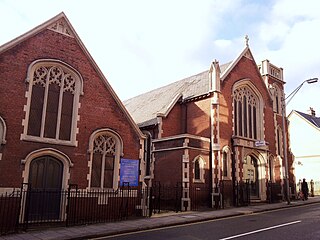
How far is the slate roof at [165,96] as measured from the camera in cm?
2542

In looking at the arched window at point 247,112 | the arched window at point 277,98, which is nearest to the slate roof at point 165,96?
the arched window at point 247,112

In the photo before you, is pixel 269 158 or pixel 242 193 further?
pixel 269 158

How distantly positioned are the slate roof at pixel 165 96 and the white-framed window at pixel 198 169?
5.26 m

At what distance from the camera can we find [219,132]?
72.8 feet

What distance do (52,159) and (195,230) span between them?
7305 millimetres

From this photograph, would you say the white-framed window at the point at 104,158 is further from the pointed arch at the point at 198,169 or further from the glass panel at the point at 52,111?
the pointed arch at the point at 198,169

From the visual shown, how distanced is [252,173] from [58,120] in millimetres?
16676

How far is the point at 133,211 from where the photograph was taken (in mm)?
16188

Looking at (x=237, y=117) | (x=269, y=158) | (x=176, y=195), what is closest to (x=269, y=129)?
(x=269, y=158)

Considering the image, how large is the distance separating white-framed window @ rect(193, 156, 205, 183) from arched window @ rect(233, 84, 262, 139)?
460 cm

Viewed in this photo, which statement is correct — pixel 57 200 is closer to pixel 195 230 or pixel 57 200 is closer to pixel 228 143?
pixel 195 230

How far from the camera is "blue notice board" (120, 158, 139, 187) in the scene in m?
16.4

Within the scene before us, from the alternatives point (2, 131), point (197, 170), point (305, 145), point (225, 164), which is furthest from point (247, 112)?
point (305, 145)

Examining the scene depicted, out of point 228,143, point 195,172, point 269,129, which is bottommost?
point 195,172
